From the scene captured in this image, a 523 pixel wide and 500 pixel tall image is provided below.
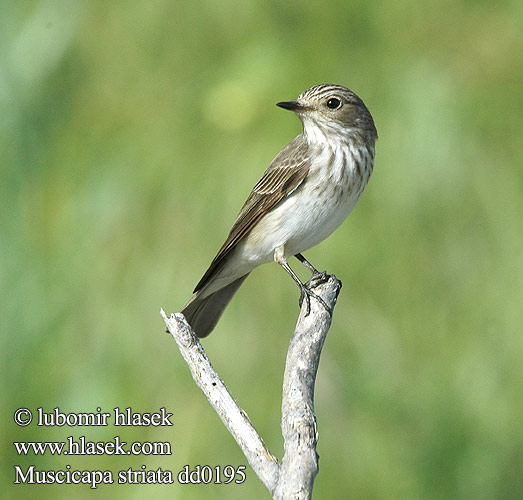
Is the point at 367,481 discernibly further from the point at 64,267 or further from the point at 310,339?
the point at 64,267

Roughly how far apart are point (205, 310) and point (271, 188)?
728 mm

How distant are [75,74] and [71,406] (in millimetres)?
1895

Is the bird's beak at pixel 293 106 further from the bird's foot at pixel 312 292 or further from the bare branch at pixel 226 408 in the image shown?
the bare branch at pixel 226 408

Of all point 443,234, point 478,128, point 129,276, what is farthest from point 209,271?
point 478,128

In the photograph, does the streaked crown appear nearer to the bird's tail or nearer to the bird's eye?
the bird's eye

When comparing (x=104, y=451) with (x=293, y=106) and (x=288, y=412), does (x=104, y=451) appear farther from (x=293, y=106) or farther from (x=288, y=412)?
(x=288, y=412)

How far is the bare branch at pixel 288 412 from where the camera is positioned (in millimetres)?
2701

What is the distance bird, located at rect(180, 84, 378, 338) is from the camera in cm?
468

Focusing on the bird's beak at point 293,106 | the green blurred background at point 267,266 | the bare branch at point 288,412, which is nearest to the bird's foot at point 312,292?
the green blurred background at point 267,266

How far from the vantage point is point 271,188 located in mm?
4820

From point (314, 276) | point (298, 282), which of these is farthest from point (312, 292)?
point (314, 276)

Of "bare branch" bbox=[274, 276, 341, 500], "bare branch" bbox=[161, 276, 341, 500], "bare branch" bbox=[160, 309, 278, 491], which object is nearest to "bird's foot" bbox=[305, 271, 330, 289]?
"bare branch" bbox=[274, 276, 341, 500]

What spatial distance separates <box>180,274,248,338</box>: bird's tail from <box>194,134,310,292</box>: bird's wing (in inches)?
6.6

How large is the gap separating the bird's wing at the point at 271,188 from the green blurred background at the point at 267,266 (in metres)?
0.18
